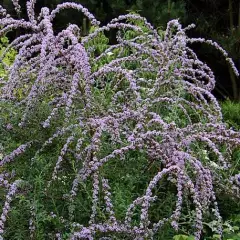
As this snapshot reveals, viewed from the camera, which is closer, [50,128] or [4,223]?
[4,223]

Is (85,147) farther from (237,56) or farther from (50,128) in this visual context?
(237,56)

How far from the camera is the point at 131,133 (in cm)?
285

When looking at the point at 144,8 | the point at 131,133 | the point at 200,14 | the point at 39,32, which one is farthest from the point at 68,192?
the point at 200,14

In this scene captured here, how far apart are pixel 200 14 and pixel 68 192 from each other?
5.52 metres

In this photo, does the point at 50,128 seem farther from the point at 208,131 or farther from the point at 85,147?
the point at 208,131

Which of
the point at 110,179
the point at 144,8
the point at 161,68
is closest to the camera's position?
the point at 110,179

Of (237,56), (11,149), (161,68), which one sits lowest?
(11,149)

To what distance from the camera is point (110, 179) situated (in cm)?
280

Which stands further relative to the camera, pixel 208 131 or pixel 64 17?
pixel 64 17

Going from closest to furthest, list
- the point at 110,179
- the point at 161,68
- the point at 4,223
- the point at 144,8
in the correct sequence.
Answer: the point at 4,223 → the point at 110,179 → the point at 161,68 → the point at 144,8

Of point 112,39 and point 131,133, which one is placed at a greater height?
point 112,39

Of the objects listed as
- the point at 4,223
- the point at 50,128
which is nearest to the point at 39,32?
the point at 50,128

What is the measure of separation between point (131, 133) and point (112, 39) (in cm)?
485

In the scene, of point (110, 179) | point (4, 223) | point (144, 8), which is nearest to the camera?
point (4, 223)
